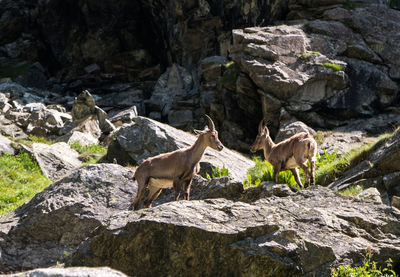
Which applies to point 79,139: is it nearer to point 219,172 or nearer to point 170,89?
point 170,89

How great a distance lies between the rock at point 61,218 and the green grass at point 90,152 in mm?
9782

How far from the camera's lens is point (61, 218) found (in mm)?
9781

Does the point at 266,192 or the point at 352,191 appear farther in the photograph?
the point at 352,191

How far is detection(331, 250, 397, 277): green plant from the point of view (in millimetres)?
7074

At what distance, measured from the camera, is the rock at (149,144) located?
17.1 m

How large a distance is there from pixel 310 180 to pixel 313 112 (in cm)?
958

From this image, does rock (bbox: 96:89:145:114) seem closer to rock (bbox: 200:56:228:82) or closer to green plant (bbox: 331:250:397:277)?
rock (bbox: 200:56:228:82)

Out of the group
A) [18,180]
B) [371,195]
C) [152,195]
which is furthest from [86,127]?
[371,195]

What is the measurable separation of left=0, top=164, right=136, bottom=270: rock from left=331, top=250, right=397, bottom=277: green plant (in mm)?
4529

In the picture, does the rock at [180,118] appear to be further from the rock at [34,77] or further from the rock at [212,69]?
the rock at [34,77]

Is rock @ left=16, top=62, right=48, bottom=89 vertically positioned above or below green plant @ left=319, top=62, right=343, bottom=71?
below

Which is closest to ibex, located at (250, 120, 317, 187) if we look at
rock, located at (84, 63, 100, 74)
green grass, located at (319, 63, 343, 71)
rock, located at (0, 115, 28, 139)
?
green grass, located at (319, 63, 343, 71)

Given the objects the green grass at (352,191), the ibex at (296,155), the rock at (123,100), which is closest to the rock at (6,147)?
the ibex at (296,155)

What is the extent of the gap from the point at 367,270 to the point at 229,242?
2.38m
